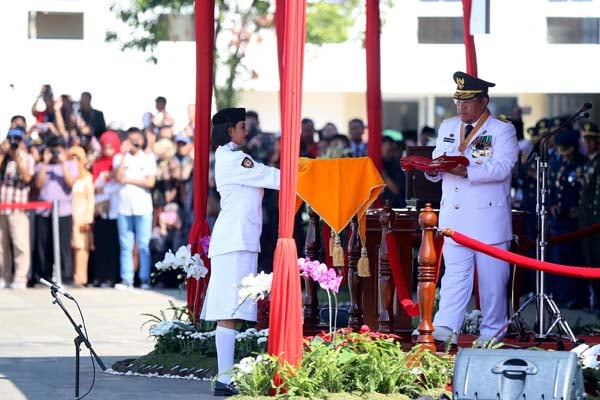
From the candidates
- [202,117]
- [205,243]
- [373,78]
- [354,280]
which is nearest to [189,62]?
[373,78]

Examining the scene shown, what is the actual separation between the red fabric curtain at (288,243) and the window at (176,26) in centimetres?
1632

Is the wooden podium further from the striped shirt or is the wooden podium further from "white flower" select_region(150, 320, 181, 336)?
the striped shirt

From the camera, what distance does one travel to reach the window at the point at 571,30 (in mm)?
24786

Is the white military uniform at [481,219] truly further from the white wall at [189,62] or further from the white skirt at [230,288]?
the white wall at [189,62]

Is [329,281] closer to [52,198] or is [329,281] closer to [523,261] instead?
[523,261]

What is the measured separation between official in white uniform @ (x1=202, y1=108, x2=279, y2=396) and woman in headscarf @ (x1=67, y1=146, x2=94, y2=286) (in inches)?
369

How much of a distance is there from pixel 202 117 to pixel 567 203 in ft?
20.5

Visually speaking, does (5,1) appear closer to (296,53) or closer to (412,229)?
(412,229)

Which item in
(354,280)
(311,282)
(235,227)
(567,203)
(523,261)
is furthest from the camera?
(567,203)

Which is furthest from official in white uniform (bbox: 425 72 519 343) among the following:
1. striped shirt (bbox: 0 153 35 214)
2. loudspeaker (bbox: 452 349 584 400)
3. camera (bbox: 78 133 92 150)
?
camera (bbox: 78 133 92 150)

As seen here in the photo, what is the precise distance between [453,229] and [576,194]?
20.9 feet

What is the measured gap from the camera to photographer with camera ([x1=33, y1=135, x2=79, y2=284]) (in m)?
20.6

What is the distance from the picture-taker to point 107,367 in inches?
514

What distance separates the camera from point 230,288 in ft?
37.0
